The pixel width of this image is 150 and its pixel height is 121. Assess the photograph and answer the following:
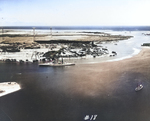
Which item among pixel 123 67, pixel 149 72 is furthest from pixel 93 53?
pixel 149 72

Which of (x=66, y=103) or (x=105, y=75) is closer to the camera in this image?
(x=66, y=103)

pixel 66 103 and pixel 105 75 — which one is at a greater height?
pixel 105 75

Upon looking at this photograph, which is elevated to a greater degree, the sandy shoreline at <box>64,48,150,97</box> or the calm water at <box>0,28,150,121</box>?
the sandy shoreline at <box>64,48,150,97</box>

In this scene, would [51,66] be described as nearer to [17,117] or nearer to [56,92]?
[56,92]

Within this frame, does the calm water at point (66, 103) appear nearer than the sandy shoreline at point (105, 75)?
Yes

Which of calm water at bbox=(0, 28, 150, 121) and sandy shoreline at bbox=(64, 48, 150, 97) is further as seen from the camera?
sandy shoreline at bbox=(64, 48, 150, 97)

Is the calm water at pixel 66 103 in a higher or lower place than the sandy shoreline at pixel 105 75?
lower
